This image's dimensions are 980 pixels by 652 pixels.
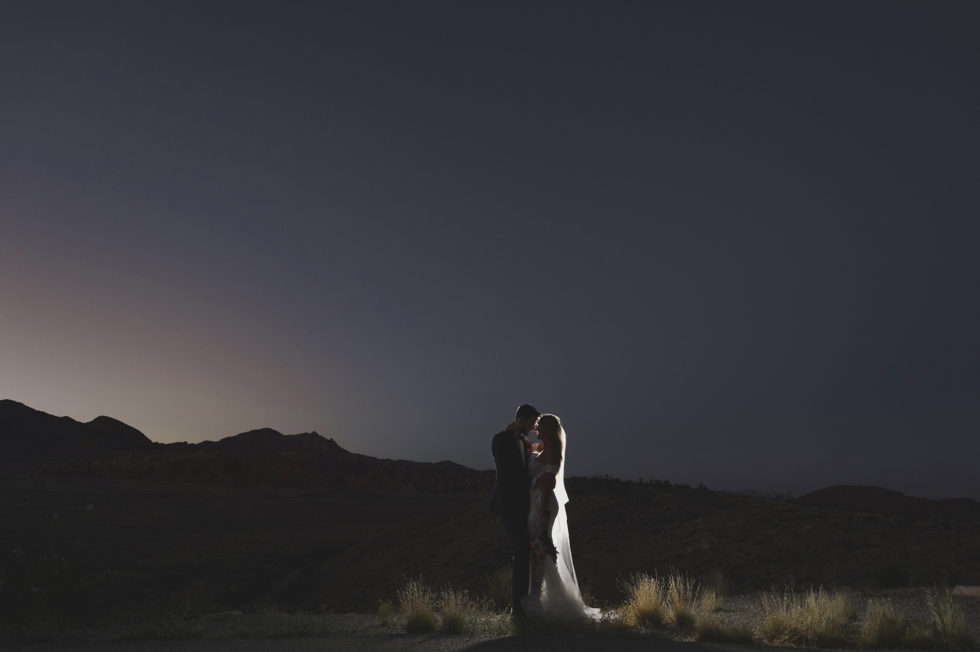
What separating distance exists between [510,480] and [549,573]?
1.10 meters

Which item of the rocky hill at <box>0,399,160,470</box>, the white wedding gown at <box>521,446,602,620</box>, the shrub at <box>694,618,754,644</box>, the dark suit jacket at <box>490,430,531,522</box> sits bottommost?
the shrub at <box>694,618,754,644</box>

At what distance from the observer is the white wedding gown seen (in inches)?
301

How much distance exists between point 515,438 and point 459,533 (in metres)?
20.2

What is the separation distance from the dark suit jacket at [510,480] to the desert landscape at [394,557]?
48.9 inches

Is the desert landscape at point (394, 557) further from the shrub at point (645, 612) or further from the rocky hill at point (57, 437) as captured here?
the rocky hill at point (57, 437)

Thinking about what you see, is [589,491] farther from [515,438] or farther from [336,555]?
[515,438]

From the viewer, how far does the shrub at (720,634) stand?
7.16m

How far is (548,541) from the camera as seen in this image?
7.73 metres

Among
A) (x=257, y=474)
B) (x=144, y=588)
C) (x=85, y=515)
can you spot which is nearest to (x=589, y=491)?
(x=144, y=588)

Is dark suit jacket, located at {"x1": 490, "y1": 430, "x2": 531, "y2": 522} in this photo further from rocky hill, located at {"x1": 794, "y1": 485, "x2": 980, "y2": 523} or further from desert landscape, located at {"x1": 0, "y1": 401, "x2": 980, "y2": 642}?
rocky hill, located at {"x1": 794, "y1": 485, "x2": 980, "y2": 523}

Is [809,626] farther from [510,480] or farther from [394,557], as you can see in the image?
[394,557]

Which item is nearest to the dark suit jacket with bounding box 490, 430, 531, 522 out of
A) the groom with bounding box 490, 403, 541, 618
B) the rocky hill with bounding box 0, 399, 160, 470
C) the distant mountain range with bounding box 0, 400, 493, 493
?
the groom with bounding box 490, 403, 541, 618

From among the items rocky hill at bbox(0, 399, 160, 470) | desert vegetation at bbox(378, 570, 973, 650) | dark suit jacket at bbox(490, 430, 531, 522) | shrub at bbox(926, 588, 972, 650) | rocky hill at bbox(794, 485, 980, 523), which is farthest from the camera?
rocky hill at bbox(0, 399, 160, 470)

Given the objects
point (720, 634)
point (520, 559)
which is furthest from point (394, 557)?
point (720, 634)
